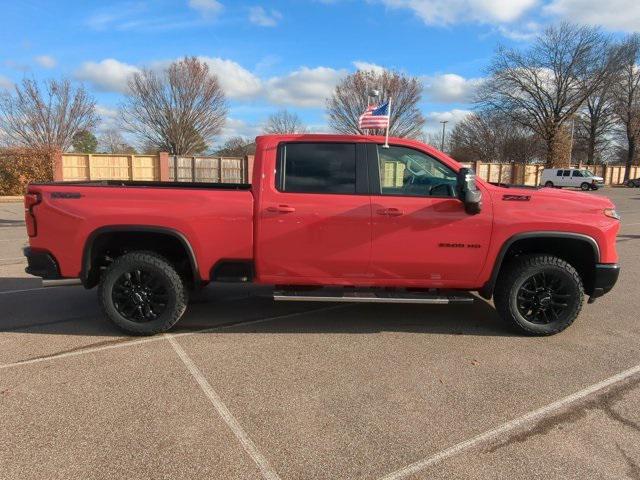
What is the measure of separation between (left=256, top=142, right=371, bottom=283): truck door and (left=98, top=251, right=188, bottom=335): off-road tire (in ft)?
2.69

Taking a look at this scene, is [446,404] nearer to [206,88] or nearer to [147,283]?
[147,283]

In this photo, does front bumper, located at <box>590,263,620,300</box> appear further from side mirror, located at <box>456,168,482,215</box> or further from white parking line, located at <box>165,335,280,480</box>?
white parking line, located at <box>165,335,280,480</box>

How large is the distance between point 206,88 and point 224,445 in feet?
123

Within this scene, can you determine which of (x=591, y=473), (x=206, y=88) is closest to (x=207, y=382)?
(x=591, y=473)

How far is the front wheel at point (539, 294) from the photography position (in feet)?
15.5

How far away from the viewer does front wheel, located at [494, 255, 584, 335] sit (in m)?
4.71

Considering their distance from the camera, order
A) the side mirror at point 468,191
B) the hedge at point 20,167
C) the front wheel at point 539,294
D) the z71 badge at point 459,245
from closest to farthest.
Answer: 1. the side mirror at point 468,191
2. the z71 badge at point 459,245
3. the front wheel at point 539,294
4. the hedge at point 20,167

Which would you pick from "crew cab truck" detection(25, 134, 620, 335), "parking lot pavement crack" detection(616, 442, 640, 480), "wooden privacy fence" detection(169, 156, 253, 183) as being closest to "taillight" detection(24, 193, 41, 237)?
"crew cab truck" detection(25, 134, 620, 335)

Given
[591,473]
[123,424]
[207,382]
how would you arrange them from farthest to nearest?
[207,382]
[123,424]
[591,473]

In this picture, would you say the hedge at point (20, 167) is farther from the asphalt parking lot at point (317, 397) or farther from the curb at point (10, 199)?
the asphalt parking lot at point (317, 397)

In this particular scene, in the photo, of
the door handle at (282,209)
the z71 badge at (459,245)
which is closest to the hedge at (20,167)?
the door handle at (282,209)

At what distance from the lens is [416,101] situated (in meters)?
39.3

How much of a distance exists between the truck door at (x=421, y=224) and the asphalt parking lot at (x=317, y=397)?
692mm

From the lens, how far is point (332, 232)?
15.0 feet
